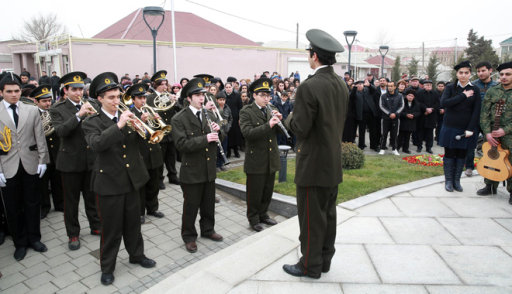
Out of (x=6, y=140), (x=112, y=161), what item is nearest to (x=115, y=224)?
(x=112, y=161)

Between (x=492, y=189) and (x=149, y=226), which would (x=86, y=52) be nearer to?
(x=149, y=226)

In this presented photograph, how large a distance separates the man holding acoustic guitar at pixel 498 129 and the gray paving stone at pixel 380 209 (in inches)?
74.1

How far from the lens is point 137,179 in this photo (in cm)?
446

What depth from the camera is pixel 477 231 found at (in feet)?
16.7

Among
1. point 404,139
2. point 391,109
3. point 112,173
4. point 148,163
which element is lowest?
point 404,139

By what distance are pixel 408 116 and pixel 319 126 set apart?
8.90 m

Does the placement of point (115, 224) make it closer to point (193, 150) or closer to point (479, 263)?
point (193, 150)

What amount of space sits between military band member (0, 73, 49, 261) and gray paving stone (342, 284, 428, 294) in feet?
14.0

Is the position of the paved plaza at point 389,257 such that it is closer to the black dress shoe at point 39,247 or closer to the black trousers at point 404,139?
the black dress shoe at point 39,247

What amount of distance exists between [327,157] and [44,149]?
157 inches

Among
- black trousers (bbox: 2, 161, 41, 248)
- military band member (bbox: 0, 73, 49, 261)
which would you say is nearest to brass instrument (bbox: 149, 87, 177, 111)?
military band member (bbox: 0, 73, 49, 261)

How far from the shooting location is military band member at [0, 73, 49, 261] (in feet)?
16.1

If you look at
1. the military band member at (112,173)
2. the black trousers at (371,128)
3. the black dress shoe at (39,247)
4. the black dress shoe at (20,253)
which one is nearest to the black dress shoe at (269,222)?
the military band member at (112,173)

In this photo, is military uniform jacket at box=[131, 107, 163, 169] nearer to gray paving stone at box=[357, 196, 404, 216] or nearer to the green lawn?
the green lawn
